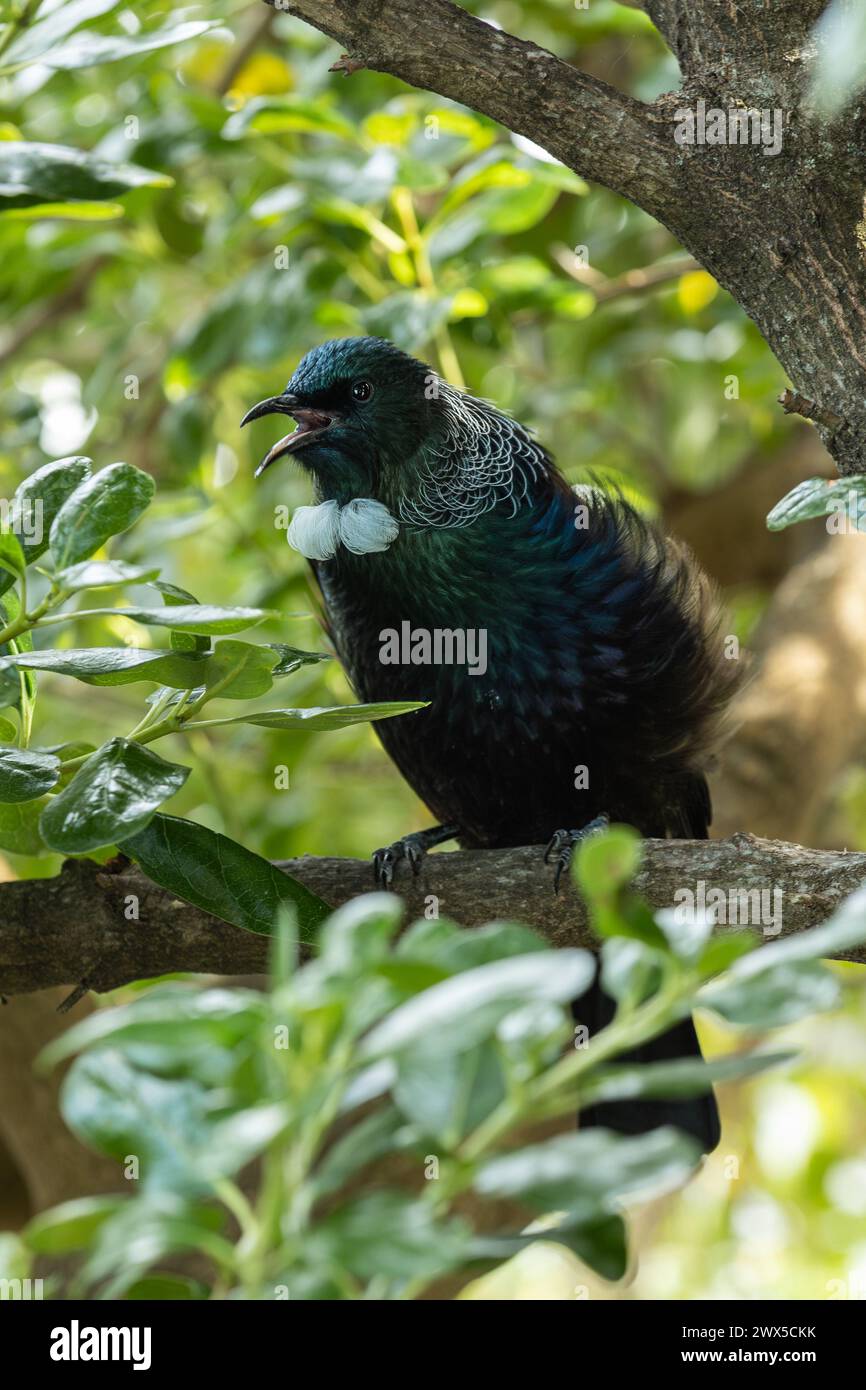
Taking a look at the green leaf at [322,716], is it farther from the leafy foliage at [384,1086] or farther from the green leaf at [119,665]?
the leafy foliage at [384,1086]

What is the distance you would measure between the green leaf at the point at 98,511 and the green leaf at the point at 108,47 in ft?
2.14

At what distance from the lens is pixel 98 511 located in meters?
0.88

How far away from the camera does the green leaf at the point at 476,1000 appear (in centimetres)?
48

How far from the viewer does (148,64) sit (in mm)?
2123

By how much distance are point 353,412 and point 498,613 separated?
13.5 inches

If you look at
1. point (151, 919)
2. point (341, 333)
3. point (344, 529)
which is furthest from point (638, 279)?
point (151, 919)

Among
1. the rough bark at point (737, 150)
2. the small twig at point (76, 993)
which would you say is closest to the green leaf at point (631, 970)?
the rough bark at point (737, 150)

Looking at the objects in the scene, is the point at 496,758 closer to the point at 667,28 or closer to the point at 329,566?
the point at 329,566

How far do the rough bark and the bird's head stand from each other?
2.31 feet

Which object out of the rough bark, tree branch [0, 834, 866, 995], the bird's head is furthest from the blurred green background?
tree branch [0, 834, 866, 995]

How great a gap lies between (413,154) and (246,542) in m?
0.78

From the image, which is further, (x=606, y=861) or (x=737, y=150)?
(x=737, y=150)

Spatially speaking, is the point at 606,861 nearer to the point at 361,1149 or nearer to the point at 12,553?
the point at 361,1149
